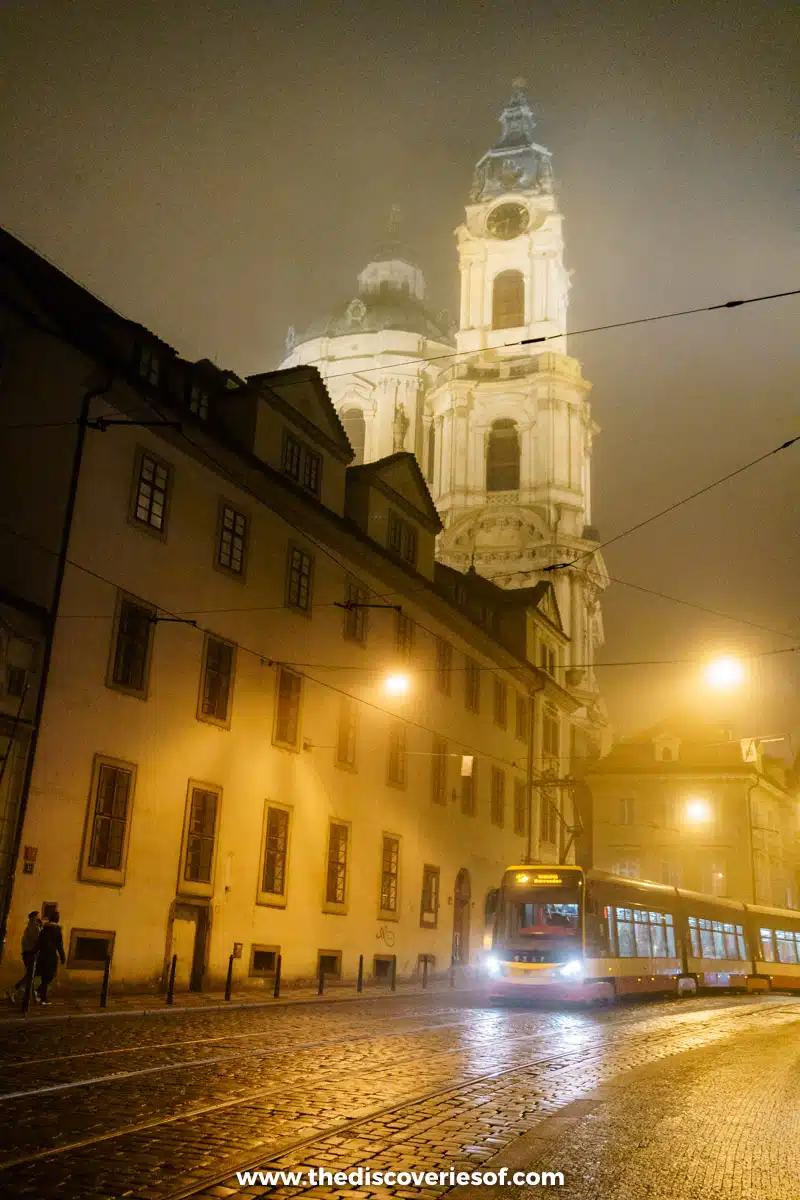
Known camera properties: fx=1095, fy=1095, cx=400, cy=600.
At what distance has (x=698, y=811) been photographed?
6059 cm

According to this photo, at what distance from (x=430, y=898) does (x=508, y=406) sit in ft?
152

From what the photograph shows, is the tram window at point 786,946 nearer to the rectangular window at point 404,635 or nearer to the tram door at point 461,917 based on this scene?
the tram door at point 461,917

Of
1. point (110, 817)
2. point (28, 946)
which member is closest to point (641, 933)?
point (110, 817)

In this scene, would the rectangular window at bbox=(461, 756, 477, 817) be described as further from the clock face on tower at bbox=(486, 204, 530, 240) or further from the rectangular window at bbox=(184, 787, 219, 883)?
the clock face on tower at bbox=(486, 204, 530, 240)

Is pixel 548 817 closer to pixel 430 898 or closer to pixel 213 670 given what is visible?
pixel 430 898

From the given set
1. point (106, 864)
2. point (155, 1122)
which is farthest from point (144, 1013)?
point (155, 1122)

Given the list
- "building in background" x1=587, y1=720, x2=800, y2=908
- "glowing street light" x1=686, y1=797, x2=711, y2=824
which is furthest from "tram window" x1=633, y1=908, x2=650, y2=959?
"glowing street light" x1=686, y1=797, x2=711, y2=824

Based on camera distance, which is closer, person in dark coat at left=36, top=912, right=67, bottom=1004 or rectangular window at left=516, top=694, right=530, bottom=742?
person in dark coat at left=36, top=912, right=67, bottom=1004

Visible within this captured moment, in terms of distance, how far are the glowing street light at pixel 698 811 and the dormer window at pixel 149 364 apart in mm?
46057

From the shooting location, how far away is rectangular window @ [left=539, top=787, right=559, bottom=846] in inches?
1791

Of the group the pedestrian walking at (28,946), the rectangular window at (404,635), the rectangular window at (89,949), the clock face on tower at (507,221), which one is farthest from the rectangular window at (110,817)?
the clock face on tower at (507,221)

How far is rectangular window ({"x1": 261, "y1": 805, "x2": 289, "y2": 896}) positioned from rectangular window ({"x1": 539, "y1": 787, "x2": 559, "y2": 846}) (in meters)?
20.8

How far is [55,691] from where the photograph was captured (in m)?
19.5

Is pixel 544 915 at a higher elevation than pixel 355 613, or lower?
lower
